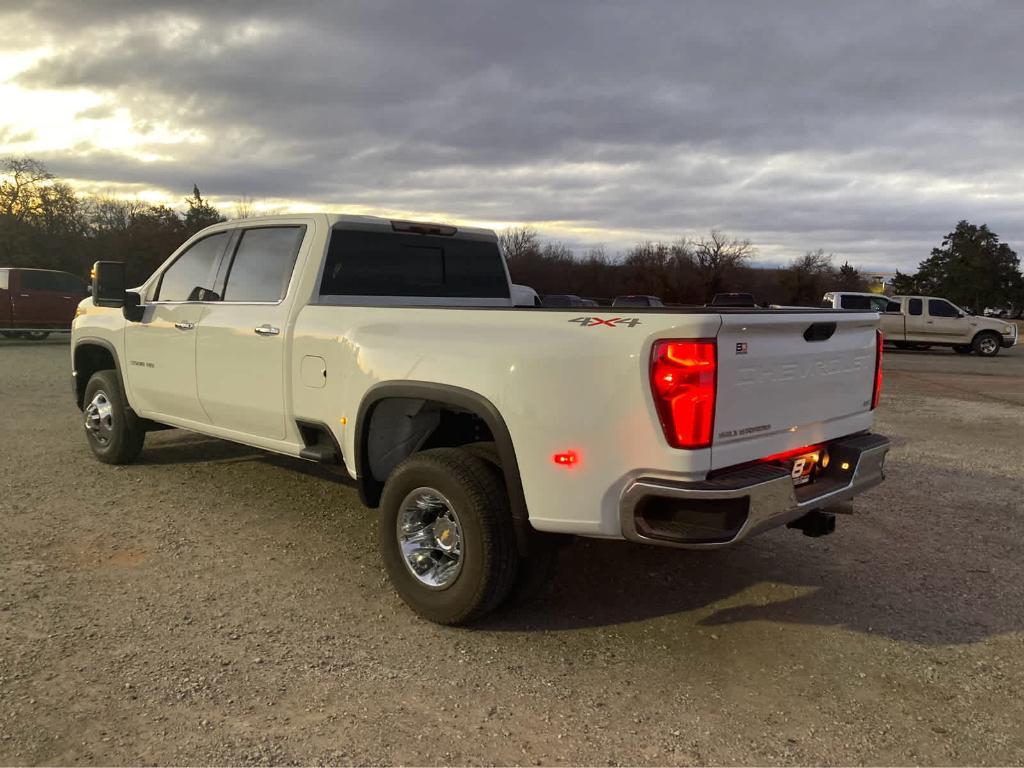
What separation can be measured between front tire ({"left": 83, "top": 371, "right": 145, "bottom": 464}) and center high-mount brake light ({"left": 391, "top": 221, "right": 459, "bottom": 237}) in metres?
2.95

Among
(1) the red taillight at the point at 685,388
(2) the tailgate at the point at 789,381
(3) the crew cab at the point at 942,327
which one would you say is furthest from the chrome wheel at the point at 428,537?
(3) the crew cab at the point at 942,327

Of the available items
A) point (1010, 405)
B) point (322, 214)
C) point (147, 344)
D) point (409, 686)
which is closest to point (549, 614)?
point (409, 686)

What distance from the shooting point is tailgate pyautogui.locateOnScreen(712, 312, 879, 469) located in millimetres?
3205

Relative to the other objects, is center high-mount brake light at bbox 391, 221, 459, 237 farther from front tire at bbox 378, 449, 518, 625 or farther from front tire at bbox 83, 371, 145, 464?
front tire at bbox 83, 371, 145, 464

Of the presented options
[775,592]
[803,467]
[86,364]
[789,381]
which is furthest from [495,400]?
[86,364]

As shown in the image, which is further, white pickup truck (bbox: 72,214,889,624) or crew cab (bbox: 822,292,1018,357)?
crew cab (bbox: 822,292,1018,357)

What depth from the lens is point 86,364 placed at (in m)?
7.21

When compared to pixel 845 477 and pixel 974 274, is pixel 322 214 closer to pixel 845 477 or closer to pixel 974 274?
pixel 845 477

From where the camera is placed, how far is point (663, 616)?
4035mm

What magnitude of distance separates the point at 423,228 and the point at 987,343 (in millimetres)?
24576

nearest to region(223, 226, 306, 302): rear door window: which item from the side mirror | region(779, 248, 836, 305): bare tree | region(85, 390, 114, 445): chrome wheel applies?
the side mirror

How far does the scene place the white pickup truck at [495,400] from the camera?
3.15 metres

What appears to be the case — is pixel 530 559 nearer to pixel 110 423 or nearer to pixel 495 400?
pixel 495 400

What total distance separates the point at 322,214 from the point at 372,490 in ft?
5.82
